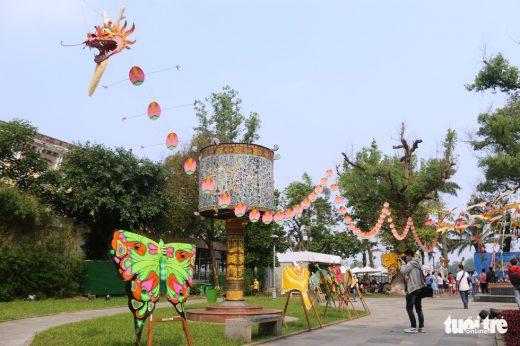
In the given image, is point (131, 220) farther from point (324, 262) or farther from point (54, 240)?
point (324, 262)

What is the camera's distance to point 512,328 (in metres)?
9.69

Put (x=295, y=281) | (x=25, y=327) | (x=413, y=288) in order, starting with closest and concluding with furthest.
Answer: (x=413, y=288), (x=295, y=281), (x=25, y=327)

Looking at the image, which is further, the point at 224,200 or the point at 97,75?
the point at 224,200

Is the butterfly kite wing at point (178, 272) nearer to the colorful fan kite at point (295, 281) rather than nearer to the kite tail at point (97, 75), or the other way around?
the kite tail at point (97, 75)

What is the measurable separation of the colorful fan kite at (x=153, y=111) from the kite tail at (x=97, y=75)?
1362 mm

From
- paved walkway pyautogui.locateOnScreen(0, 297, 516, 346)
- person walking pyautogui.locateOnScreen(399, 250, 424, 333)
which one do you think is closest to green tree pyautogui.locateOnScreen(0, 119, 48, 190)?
paved walkway pyautogui.locateOnScreen(0, 297, 516, 346)

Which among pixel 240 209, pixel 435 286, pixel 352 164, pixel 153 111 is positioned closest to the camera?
pixel 153 111

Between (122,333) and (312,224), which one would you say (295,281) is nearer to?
(122,333)

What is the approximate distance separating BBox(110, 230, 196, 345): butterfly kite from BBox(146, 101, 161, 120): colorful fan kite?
3.34 m

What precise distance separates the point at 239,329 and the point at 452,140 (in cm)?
3119

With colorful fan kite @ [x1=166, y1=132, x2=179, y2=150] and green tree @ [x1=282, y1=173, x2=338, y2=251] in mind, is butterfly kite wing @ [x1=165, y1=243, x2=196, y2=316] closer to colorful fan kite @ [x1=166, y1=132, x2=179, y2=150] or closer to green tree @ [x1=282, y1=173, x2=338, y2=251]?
colorful fan kite @ [x1=166, y1=132, x2=179, y2=150]

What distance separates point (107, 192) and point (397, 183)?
Answer: 69.9 feet

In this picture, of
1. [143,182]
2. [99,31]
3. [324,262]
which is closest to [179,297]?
[99,31]

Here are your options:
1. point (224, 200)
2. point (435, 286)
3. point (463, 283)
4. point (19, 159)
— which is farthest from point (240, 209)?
point (435, 286)
